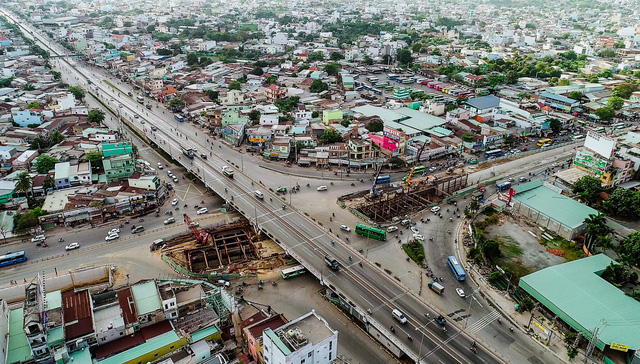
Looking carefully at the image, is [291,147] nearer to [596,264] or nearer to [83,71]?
[596,264]

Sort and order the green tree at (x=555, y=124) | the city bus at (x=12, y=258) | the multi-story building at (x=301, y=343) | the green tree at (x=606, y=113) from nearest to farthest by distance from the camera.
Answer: the multi-story building at (x=301, y=343) < the city bus at (x=12, y=258) < the green tree at (x=555, y=124) < the green tree at (x=606, y=113)

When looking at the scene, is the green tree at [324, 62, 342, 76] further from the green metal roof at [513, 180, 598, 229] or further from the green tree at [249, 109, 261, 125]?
the green metal roof at [513, 180, 598, 229]

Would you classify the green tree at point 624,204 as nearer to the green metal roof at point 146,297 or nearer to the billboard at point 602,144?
the billboard at point 602,144

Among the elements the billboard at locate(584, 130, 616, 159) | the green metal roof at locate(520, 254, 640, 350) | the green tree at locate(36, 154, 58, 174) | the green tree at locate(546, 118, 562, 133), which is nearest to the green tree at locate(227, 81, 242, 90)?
the green tree at locate(36, 154, 58, 174)

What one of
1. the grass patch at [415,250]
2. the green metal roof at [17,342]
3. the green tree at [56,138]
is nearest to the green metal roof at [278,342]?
the green metal roof at [17,342]

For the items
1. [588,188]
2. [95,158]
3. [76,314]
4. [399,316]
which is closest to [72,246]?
[76,314]
